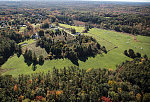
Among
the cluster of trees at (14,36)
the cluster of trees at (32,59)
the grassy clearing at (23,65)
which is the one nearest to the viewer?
the grassy clearing at (23,65)

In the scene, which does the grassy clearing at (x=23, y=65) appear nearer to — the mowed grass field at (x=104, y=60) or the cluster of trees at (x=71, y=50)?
the mowed grass field at (x=104, y=60)

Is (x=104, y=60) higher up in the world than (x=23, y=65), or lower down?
higher up

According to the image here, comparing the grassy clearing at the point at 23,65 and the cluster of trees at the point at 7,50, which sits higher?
the cluster of trees at the point at 7,50

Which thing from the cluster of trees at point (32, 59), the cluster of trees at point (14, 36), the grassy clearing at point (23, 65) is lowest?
the grassy clearing at point (23, 65)

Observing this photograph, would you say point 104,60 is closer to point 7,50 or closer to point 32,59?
point 32,59

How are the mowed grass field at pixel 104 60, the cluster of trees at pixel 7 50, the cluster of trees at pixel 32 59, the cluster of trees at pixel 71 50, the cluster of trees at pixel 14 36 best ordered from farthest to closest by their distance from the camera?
1. the cluster of trees at pixel 14 36
2. the cluster of trees at pixel 71 50
3. the cluster of trees at pixel 7 50
4. the cluster of trees at pixel 32 59
5. the mowed grass field at pixel 104 60

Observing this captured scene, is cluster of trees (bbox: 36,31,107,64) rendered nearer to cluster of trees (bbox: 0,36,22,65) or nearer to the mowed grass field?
the mowed grass field

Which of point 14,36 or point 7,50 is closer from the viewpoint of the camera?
point 7,50

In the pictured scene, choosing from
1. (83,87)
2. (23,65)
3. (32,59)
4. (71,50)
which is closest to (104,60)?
(71,50)

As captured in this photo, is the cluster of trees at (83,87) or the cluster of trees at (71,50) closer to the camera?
the cluster of trees at (83,87)

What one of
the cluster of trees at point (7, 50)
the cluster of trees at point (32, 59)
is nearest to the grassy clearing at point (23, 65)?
the cluster of trees at point (32, 59)
